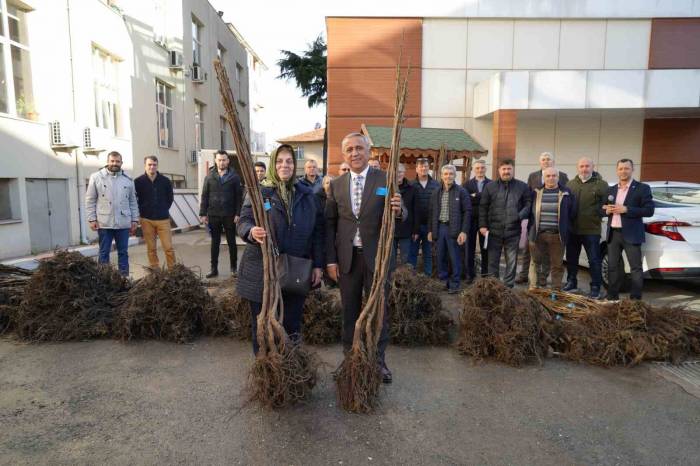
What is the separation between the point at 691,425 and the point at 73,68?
40.2 ft

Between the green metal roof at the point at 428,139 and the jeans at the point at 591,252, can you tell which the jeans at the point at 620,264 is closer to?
the jeans at the point at 591,252

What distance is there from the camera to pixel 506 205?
598 cm

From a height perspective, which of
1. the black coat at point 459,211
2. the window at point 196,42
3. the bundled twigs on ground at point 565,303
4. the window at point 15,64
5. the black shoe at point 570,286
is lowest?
the black shoe at point 570,286

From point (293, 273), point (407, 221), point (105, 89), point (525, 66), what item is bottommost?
point (293, 273)

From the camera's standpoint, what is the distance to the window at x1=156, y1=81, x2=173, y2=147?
15102 mm

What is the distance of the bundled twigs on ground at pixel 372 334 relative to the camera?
3.06 meters

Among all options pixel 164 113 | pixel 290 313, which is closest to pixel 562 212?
pixel 290 313

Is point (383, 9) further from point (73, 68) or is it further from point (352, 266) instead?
point (352, 266)

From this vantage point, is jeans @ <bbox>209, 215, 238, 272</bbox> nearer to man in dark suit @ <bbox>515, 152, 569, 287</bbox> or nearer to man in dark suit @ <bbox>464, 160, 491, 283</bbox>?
man in dark suit @ <bbox>464, 160, 491, 283</bbox>

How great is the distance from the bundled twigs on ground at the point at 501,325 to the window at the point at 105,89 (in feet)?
36.3

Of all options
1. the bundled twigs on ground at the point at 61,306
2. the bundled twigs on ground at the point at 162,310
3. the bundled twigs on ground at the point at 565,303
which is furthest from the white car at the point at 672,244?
the bundled twigs on ground at the point at 61,306

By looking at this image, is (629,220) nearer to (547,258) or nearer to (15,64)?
(547,258)

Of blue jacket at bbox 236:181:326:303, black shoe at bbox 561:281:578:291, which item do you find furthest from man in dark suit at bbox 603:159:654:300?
blue jacket at bbox 236:181:326:303

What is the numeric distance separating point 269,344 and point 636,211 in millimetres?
4656
